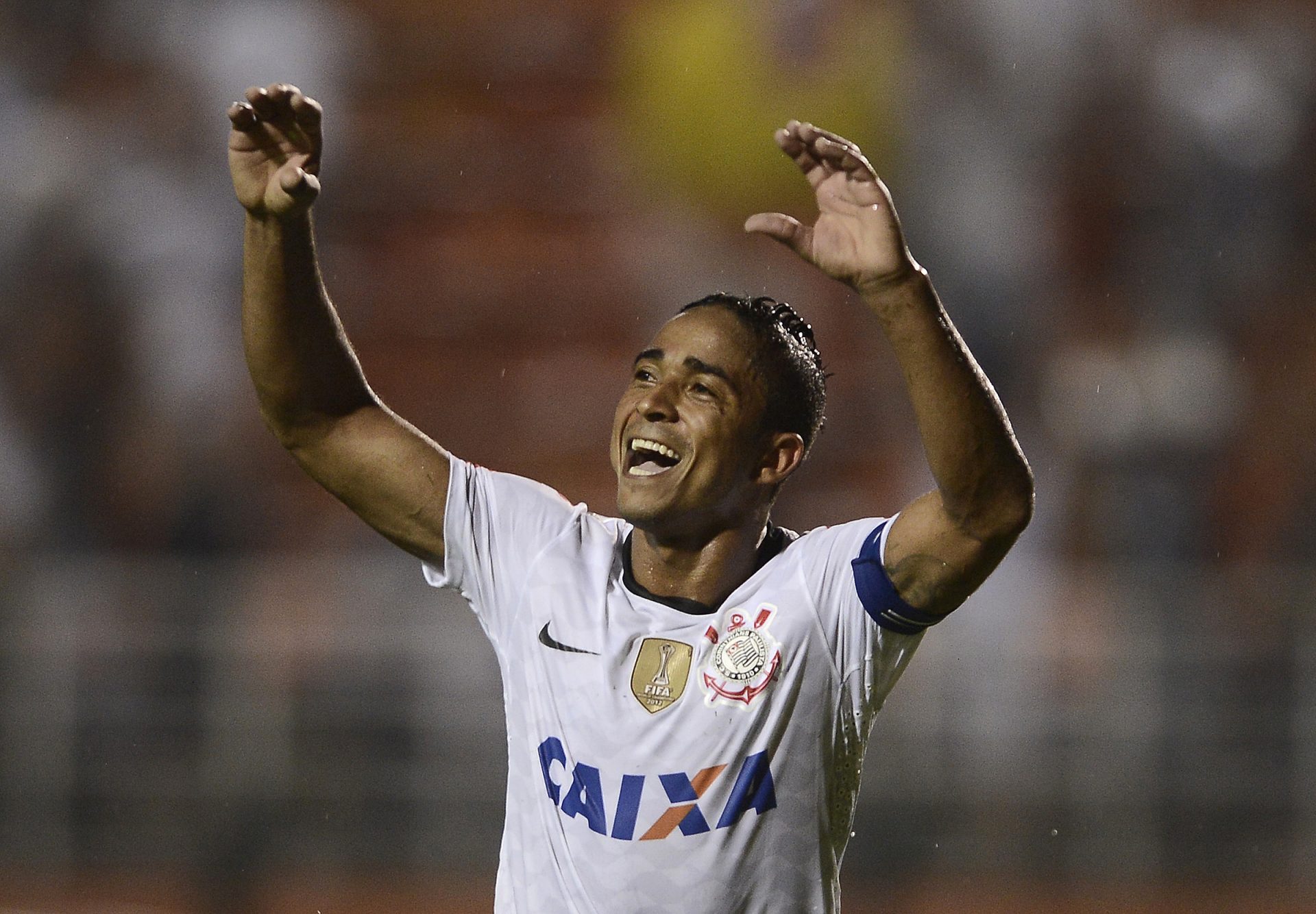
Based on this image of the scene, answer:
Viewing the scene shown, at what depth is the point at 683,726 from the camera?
2898 mm

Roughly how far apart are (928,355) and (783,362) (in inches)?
23.0

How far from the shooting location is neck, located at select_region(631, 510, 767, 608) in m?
3.13

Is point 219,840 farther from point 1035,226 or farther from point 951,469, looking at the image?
point 951,469

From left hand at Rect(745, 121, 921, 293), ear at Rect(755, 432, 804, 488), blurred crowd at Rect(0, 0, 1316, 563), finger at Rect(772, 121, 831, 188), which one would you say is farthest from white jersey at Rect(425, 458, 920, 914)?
blurred crowd at Rect(0, 0, 1316, 563)

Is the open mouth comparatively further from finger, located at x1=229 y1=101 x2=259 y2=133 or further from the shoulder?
finger, located at x1=229 y1=101 x2=259 y2=133

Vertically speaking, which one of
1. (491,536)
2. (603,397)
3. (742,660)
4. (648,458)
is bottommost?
(742,660)

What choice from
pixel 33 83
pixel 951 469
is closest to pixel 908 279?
pixel 951 469

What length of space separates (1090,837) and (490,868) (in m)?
2.86

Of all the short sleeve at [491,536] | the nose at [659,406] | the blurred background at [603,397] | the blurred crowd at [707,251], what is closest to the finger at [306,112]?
the short sleeve at [491,536]

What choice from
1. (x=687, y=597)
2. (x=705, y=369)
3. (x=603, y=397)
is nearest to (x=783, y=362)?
(x=705, y=369)

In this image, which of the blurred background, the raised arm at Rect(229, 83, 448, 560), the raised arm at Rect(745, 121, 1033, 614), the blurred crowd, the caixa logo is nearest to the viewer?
the raised arm at Rect(745, 121, 1033, 614)

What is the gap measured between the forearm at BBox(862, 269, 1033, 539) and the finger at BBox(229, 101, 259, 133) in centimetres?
119

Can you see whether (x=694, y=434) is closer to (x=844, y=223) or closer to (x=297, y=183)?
(x=844, y=223)

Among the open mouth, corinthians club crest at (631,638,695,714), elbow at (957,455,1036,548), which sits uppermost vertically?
the open mouth
